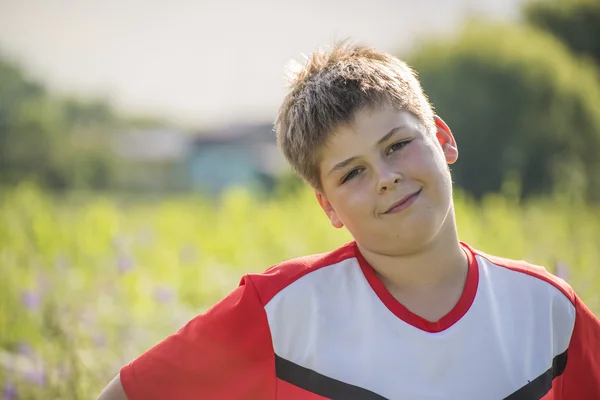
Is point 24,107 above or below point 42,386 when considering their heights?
above

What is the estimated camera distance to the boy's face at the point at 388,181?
5.43 feet

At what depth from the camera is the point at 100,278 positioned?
15.0 ft

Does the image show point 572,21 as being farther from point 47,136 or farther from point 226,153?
point 226,153

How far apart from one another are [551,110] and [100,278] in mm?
5073

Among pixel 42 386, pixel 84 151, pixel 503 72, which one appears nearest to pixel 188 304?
pixel 42 386

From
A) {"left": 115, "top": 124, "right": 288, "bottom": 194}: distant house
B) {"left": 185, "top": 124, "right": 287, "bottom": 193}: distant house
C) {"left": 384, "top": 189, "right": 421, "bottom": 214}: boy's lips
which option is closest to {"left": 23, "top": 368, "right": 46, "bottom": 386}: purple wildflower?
{"left": 384, "top": 189, "right": 421, "bottom": 214}: boy's lips

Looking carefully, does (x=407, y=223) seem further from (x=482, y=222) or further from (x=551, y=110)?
(x=551, y=110)

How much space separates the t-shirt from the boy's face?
0.46 ft

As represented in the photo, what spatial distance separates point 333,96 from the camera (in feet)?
5.76

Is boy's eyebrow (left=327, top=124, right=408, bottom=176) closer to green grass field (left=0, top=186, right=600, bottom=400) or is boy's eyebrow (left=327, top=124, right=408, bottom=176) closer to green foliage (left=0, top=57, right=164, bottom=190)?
green grass field (left=0, top=186, right=600, bottom=400)

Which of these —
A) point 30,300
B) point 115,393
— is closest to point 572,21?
point 30,300

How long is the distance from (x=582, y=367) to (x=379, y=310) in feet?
1.58

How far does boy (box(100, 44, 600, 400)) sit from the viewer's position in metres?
1.64

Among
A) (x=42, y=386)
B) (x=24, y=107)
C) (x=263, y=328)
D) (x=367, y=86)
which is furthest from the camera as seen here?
(x=24, y=107)
